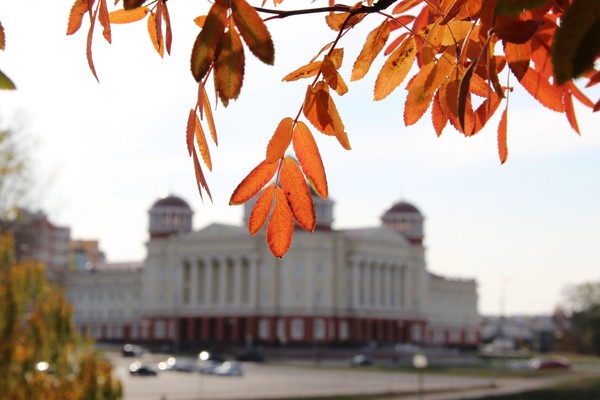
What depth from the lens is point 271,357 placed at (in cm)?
6291

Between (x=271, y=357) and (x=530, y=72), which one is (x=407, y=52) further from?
(x=271, y=357)

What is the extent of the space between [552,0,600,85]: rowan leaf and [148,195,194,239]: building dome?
71.2m

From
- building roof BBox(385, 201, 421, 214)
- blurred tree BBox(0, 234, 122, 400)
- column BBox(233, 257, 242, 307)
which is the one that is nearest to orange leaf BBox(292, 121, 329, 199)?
blurred tree BBox(0, 234, 122, 400)

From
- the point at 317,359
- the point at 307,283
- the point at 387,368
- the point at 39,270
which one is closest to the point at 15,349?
the point at 39,270

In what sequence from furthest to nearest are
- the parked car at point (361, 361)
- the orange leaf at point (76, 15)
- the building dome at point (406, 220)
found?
the building dome at point (406, 220) → the parked car at point (361, 361) → the orange leaf at point (76, 15)

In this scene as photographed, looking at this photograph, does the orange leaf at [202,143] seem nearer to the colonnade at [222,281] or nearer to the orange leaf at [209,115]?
the orange leaf at [209,115]

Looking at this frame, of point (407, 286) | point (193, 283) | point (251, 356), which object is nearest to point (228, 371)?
point (251, 356)

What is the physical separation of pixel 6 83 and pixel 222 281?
66833 millimetres

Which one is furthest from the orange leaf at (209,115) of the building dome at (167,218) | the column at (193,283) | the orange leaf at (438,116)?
the building dome at (167,218)

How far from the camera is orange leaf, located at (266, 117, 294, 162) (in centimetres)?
132

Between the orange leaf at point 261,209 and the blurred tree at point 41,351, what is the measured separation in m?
10.9

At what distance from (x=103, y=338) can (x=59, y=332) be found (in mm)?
66619

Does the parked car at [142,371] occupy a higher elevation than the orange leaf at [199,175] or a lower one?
lower

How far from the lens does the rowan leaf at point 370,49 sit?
5.16 ft
